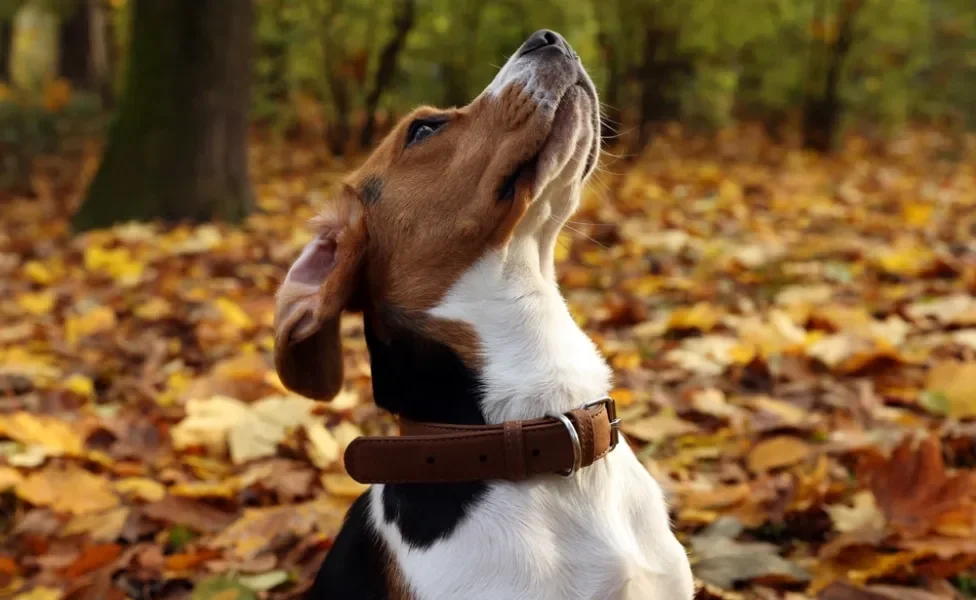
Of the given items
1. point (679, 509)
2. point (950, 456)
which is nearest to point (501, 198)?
point (679, 509)

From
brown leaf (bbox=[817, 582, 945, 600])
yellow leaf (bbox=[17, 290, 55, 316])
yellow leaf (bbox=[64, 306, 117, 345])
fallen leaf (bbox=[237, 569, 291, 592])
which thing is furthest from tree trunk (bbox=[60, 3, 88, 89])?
brown leaf (bbox=[817, 582, 945, 600])

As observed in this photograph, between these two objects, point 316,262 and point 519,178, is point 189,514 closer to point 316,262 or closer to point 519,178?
point 316,262

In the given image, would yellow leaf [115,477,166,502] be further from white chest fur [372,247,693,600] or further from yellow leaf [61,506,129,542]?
white chest fur [372,247,693,600]

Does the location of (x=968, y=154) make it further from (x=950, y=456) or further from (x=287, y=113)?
(x=950, y=456)

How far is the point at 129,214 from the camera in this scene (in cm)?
952

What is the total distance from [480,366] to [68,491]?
2268 mm

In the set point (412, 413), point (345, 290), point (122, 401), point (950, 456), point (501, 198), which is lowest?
point (122, 401)

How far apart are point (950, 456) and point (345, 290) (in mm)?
2563

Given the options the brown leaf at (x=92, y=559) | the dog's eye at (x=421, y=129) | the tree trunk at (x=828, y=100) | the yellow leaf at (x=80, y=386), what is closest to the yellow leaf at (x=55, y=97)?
the yellow leaf at (x=80, y=386)

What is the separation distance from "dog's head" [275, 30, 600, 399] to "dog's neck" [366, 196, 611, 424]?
56 mm

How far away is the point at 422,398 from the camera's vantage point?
108 inches

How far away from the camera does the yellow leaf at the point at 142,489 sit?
4.16 metres

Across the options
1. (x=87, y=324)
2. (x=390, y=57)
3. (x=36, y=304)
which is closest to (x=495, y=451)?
(x=87, y=324)

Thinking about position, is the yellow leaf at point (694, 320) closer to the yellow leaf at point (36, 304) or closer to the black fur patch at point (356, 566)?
the black fur patch at point (356, 566)
